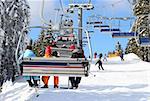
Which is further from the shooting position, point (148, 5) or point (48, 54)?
point (148, 5)

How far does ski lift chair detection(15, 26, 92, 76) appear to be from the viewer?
14539mm

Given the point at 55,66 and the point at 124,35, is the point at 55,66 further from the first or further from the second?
the point at 124,35

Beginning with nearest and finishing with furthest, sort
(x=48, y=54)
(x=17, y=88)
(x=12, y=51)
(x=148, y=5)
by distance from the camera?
(x=48, y=54), (x=17, y=88), (x=12, y=51), (x=148, y=5)

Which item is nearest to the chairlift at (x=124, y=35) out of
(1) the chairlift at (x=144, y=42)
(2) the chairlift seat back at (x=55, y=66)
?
(1) the chairlift at (x=144, y=42)

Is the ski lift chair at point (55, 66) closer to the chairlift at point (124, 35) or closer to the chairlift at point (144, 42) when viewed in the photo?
the chairlift at point (144, 42)

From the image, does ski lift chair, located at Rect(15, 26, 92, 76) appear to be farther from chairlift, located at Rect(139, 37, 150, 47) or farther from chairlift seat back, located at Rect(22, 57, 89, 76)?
chairlift, located at Rect(139, 37, 150, 47)

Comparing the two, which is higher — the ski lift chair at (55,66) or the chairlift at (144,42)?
the chairlift at (144,42)

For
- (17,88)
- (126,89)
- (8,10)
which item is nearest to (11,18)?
(8,10)

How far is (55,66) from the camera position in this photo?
14.7 metres

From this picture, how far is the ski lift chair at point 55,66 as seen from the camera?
1454cm

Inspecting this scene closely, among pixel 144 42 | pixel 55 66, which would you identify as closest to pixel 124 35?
pixel 144 42

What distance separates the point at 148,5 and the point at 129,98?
45906 millimetres

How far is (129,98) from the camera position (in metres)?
16.1

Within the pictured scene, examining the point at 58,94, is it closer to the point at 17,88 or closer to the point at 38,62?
the point at 38,62
